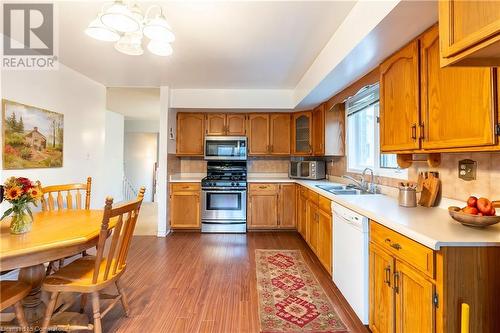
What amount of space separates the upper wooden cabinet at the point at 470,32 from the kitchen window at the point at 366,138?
154 cm

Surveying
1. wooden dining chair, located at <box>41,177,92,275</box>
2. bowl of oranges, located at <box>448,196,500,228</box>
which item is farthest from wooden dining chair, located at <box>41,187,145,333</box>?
bowl of oranges, located at <box>448,196,500,228</box>

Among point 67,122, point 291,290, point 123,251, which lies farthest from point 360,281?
point 67,122

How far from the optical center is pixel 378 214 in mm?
1635

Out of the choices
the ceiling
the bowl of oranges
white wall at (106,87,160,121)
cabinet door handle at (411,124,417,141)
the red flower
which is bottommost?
the bowl of oranges

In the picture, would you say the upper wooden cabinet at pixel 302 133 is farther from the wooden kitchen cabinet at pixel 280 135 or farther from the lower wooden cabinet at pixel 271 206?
the lower wooden cabinet at pixel 271 206

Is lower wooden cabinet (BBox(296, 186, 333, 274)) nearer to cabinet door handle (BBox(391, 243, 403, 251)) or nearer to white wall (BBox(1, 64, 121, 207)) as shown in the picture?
cabinet door handle (BBox(391, 243, 403, 251))

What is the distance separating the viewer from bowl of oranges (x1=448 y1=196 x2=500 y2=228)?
4.13 ft

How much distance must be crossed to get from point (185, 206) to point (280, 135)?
6.81ft

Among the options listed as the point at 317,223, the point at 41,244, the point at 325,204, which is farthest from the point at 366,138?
the point at 41,244

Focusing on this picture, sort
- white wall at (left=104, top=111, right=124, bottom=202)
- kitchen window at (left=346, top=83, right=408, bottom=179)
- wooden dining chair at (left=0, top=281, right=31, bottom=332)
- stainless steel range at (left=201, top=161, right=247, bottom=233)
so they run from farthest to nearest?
white wall at (left=104, top=111, right=124, bottom=202) < stainless steel range at (left=201, top=161, right=247, bottom=233) < kitchen window at (left=346, top=83, right=408, bottom=179) < wooden dining chair at (left=0, top=281, right=31, bottom=332)

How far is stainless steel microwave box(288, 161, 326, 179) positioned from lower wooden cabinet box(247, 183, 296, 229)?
26 cm

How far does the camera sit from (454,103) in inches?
56.7

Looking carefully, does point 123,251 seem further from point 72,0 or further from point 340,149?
point 340,149

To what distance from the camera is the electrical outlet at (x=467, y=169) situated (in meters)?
1.62
